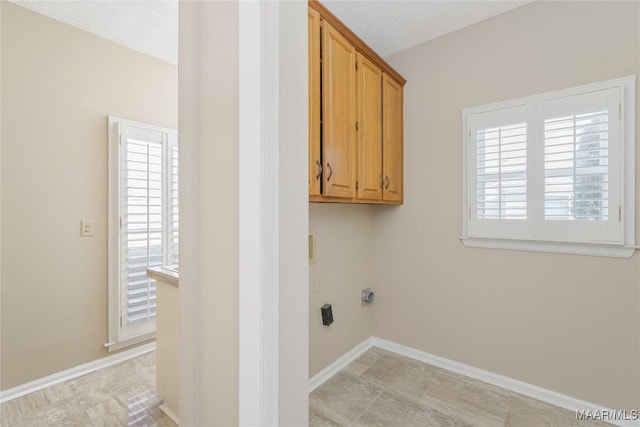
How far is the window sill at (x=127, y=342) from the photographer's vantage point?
2436 millimetres

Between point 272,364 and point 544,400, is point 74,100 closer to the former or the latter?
point 272,364

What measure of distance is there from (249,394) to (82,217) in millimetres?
2321

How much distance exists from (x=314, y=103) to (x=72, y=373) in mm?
2649

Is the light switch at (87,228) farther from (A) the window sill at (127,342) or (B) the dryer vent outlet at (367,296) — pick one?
(B) the dryer vent outlet at (367,296)

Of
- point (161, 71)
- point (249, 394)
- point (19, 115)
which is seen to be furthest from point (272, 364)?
point (161, 71)

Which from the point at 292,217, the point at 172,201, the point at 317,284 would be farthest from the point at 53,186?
the point at 292,217

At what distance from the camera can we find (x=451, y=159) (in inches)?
94.1

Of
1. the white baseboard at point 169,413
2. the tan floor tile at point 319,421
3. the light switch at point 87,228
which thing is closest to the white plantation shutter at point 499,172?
the tan floor tile at point 319,421

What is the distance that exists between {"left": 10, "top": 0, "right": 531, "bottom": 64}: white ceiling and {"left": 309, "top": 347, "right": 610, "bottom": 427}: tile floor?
2.69 metres

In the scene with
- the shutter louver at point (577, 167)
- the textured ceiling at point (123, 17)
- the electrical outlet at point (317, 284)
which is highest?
the textured ceiling at point (123, 17)

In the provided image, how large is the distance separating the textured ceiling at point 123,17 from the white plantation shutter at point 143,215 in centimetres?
70

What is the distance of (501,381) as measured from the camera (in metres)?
2.15

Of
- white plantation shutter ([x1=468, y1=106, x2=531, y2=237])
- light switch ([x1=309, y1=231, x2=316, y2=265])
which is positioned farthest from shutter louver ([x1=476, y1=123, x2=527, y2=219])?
light switch ([x1=309, y1=231, x2=316, y2=265])

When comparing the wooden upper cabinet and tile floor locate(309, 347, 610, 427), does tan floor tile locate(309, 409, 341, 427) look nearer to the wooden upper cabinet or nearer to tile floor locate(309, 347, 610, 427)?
tile floor locate(309, 347, 610, 427)
